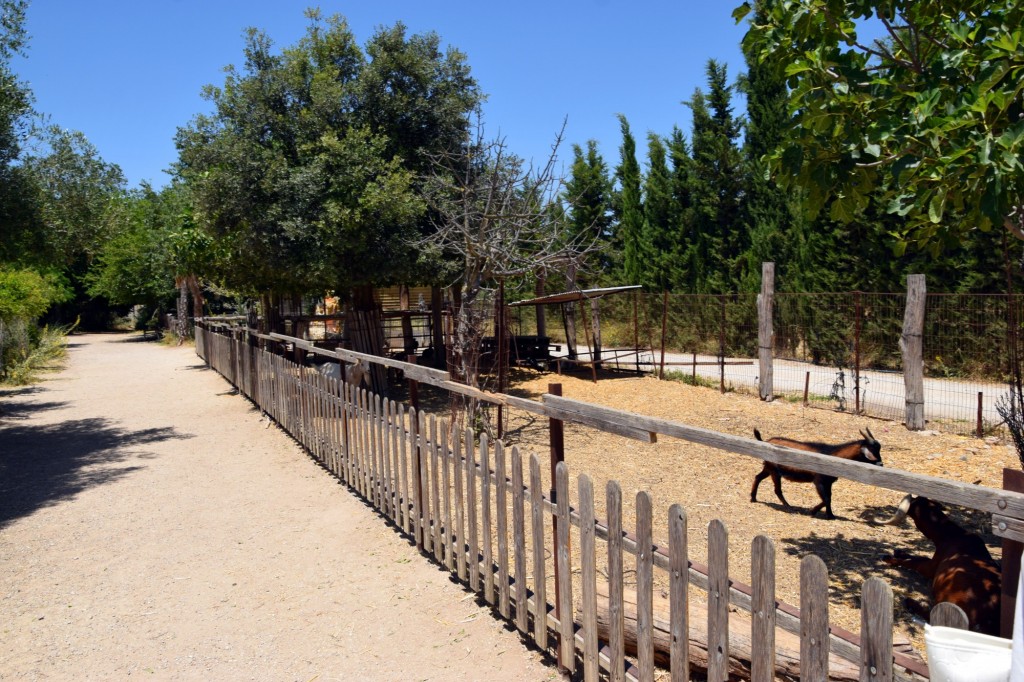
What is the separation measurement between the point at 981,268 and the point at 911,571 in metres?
13.5

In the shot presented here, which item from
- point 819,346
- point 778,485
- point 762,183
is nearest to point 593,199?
point 762,183

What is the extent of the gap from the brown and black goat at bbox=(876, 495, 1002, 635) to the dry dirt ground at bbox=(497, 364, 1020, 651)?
0.88 ft

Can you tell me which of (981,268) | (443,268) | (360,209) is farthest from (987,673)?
(981,268)

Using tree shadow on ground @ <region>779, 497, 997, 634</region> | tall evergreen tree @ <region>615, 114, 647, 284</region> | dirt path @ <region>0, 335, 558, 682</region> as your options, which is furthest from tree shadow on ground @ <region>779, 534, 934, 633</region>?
tall evergreen tree @ <region>615, 114, 647, 284</region>

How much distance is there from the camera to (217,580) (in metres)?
5.16

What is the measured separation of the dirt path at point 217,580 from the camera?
13.1 ft

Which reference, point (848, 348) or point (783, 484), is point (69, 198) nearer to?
point (783, 484)

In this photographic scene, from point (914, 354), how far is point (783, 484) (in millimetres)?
4003

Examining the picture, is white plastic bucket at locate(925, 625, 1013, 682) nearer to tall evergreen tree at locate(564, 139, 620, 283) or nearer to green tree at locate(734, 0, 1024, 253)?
green tree at locate(734, 0, 1024, 253)

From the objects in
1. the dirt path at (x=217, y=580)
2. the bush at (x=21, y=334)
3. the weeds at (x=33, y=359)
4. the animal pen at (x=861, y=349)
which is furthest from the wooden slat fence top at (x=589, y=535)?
the bush at (x=21, y=334)

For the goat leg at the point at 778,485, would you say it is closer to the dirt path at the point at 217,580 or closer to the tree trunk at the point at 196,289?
the dirt path at the point at 217,580

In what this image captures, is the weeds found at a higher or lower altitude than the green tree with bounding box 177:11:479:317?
lower

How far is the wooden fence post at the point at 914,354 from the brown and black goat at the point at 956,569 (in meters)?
5.60

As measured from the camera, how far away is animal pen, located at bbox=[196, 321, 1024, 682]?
209 cm
